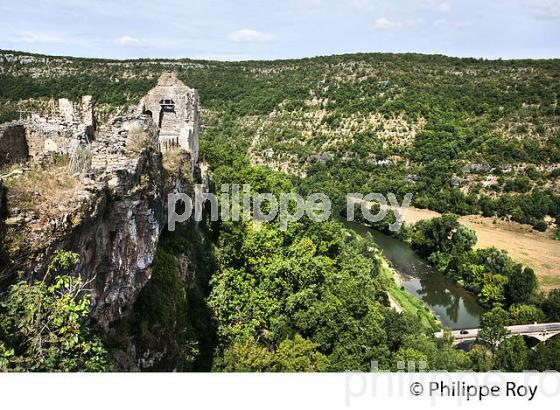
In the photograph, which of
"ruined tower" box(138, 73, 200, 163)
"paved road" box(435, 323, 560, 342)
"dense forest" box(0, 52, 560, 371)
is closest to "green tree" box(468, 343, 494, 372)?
"dense forest" box(0, 52, 560, 371)

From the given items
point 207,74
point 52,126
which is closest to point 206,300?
point 52,126

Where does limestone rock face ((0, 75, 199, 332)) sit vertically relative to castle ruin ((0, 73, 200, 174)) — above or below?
below

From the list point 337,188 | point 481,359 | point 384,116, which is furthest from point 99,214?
point 384,116

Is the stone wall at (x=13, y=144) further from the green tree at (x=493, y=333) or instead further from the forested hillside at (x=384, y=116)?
the forested hillside at (x=384, y=116)

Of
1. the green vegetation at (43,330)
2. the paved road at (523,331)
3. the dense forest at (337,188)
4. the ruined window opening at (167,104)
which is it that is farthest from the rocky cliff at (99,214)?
the paved road at (523,331)

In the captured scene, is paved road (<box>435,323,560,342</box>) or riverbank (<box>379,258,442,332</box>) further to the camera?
riverbank (<box>379,258,442,332</box>)

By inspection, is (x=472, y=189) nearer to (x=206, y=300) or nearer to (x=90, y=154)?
(x=206, y=300)

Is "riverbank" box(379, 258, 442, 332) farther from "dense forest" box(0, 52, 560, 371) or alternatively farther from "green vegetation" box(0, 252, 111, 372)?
"green vegetation" box(0, 252, 111, 372)
